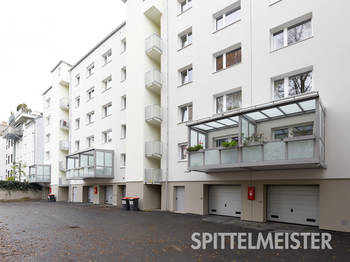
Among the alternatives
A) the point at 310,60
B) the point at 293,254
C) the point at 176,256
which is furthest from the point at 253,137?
the point at 176,256

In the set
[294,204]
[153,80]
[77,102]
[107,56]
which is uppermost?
[107,56]

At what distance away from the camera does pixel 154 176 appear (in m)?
18.7

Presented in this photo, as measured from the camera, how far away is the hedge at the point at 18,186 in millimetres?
35188

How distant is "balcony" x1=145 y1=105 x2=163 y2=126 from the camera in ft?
62.6

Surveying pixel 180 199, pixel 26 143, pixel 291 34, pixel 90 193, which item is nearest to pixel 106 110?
pixel 90 193

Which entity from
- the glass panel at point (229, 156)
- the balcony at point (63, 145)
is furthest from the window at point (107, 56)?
the glass panel at point (229, 156)

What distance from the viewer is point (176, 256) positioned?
7.36 meters

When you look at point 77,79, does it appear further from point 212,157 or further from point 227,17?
point 212,157

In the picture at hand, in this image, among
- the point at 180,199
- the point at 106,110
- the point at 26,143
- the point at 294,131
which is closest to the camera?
the point at 294,131

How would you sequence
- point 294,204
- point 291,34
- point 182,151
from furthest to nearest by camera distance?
1. point 182,151
2. point 291,34
3. point 294,204

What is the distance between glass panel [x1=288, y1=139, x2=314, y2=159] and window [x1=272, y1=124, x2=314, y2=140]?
2.85ft

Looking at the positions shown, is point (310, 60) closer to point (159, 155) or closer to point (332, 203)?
point (332, 203)

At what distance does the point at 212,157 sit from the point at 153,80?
26.8 feet

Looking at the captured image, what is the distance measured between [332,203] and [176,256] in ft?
24.0
